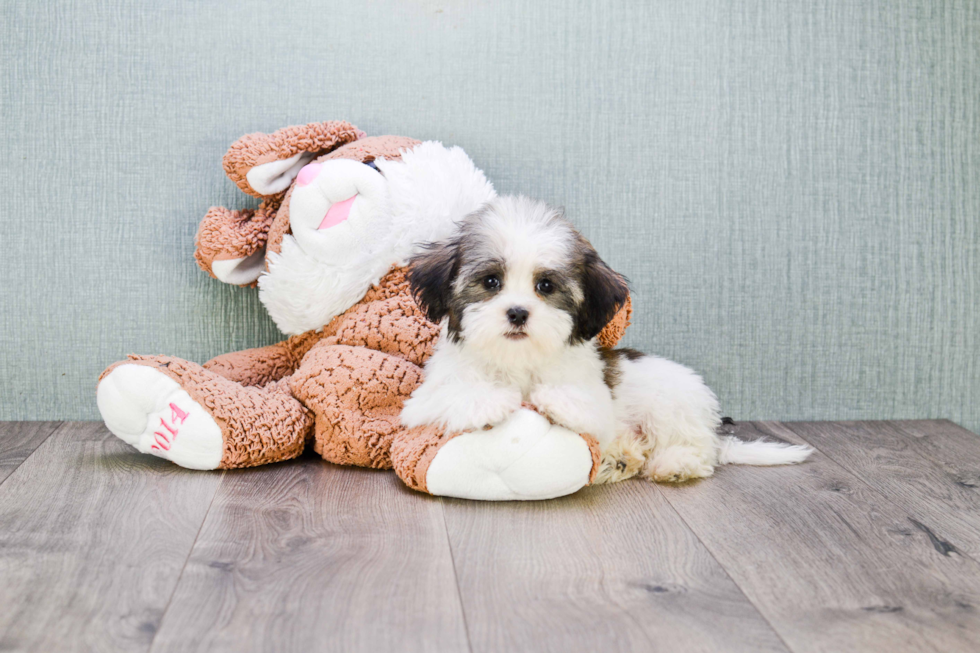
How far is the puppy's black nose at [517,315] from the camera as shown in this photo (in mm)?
1493

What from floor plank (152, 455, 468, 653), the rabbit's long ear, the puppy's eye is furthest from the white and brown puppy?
the rabbit's long ear

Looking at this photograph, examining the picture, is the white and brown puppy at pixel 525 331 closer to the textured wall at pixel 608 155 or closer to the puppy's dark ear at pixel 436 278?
the puppy's dark ear at pixel 436 278

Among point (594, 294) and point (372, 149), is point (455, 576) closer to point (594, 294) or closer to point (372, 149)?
point (594, 294)

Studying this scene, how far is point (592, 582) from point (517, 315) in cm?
49

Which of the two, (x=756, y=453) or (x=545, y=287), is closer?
(x=545, y=287)

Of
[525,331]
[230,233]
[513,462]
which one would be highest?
[230,233]

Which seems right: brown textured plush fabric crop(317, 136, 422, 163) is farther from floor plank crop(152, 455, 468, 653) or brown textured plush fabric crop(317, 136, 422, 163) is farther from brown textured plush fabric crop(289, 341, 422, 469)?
floor plank crop(152, 455, 468, 653)

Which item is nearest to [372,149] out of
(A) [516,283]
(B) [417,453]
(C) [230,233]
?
(C) [230,233]

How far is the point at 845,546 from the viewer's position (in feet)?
4.75

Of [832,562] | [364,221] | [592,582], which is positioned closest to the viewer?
[592,582]

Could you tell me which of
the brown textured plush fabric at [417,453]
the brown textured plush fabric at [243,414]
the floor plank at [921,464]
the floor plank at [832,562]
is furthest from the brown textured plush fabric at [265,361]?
the floor plank at [921,464]

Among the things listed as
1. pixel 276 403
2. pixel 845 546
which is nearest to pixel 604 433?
pixel 845 546

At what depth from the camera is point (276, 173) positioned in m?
1.98

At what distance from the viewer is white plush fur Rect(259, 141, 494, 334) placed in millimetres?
1869
